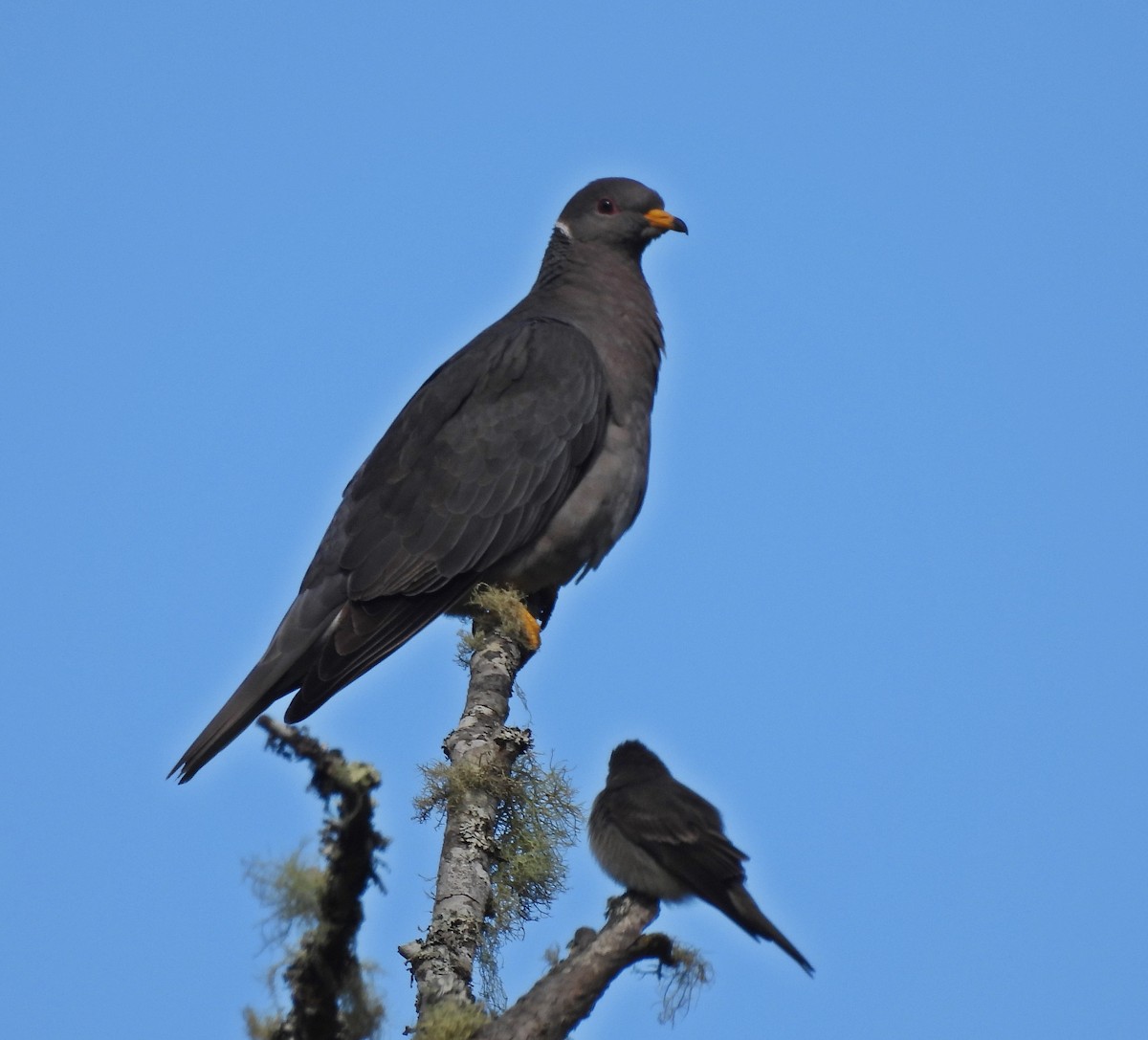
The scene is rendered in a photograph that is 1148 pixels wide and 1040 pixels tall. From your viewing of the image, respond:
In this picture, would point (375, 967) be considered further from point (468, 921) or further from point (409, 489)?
point (409, 489)

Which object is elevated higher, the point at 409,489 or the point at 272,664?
the point at 409,489

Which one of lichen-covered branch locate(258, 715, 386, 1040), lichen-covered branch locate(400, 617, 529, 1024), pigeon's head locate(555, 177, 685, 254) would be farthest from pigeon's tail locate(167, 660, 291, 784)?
pigeon's head locate(555, 177, 685, 254)

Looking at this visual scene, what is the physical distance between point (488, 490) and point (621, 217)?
1.84 metres

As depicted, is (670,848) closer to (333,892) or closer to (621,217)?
(333,892)

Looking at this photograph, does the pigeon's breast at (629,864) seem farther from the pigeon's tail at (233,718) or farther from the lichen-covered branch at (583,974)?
the pigeon's tail at (233,718)

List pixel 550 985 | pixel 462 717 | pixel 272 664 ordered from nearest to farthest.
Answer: pixel 550 985
pixel 462 717
pixel 272 664

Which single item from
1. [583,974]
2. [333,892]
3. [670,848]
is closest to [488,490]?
[670,848]

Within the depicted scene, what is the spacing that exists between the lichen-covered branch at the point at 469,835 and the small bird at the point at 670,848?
296 mm

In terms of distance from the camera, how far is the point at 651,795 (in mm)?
3877

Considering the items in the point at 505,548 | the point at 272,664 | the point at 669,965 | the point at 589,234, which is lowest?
the point at 669,965

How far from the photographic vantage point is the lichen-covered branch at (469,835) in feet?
10.3

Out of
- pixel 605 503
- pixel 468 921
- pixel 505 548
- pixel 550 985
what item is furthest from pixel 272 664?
pixel 550 985

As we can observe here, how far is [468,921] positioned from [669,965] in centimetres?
45

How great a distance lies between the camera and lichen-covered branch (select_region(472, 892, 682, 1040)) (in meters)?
2.85
